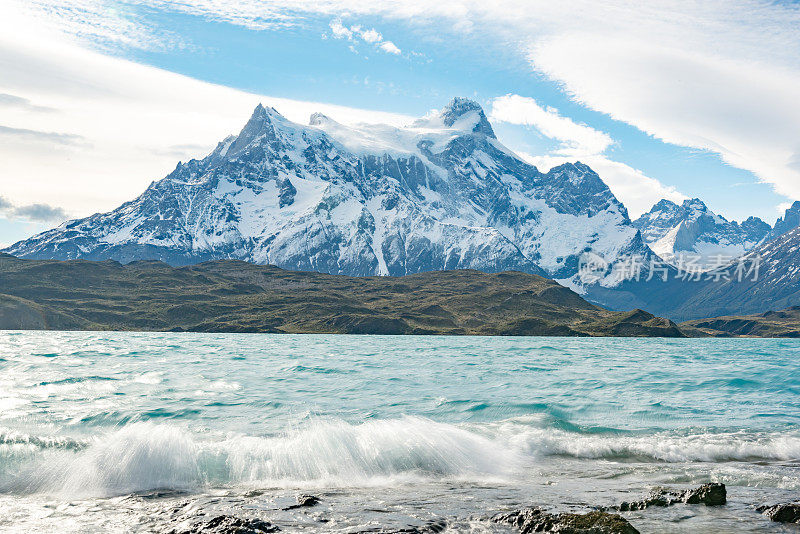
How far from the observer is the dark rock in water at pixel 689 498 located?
18516 mm

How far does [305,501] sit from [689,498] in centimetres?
1188

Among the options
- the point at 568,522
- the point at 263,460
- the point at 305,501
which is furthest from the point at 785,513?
the point at 263,460

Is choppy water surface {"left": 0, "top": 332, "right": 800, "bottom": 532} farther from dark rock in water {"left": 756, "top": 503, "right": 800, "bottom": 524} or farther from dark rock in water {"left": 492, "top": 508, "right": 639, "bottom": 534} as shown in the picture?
dark rock in water {"left": 492, "top": 508, "right": 639, "bottom": 534}

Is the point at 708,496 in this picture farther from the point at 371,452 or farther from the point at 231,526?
the point at 231,526

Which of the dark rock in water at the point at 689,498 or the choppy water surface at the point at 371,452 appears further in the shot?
the dark rock in water at the point at 689,498

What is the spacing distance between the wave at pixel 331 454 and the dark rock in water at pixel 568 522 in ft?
19.5

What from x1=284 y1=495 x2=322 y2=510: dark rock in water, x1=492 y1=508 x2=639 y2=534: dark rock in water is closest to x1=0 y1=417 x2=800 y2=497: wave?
x1=284 y1=495 x2=322 y2=510: dark rock in water

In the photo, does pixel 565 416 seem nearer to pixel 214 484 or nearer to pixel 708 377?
pixel 214 484

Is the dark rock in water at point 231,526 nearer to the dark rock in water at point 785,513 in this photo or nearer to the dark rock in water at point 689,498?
the dark rock in water at point 689,498

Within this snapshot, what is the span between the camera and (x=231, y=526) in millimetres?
→ 15711

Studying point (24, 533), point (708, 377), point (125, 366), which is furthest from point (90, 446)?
point (708, 377)

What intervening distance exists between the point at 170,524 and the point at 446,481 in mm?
9950

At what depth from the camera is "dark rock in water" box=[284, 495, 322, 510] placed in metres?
18.2

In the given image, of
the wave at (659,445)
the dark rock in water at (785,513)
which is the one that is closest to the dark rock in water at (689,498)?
the dark rock in water at (785,513)
